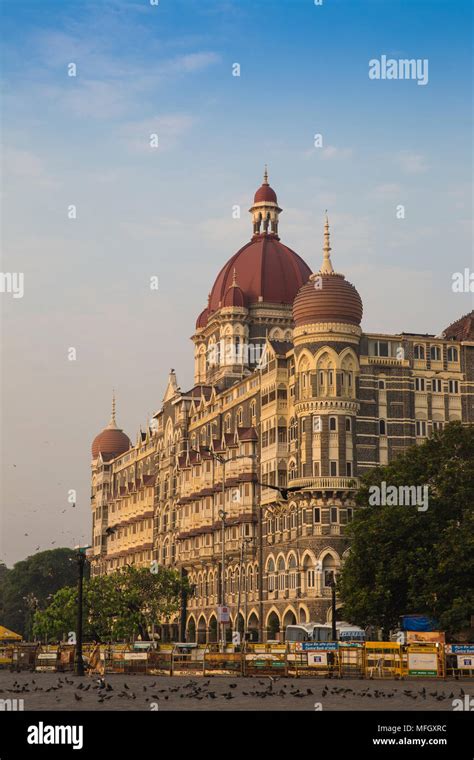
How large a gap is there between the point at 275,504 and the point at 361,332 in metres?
14.3

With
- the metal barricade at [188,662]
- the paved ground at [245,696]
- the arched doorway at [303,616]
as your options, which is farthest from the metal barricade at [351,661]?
the arched doorway at [303,616]

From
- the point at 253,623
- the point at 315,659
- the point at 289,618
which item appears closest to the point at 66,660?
the point at 315,659

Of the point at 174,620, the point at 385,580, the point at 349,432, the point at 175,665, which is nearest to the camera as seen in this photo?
the point at 175,665

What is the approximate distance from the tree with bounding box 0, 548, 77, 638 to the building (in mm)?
50218

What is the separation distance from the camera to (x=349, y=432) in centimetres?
8388

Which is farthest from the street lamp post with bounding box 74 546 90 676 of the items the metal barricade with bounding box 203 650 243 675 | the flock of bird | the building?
the building

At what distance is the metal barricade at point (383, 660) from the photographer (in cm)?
4797

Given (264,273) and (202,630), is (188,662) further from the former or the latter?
(264,273)

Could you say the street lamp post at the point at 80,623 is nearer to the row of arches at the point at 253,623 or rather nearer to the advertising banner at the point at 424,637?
the advertising banner at the point at 424,637

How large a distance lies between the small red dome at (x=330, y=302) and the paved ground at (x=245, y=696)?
41521 millimetres

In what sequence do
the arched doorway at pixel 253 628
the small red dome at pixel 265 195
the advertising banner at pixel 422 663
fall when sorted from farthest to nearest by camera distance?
the small red dome at pixel 265 195
the arched doorway at pixel 253 628
the advertising banner at pixel 422 663

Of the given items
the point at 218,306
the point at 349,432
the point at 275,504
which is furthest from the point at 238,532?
the point at 218,306
